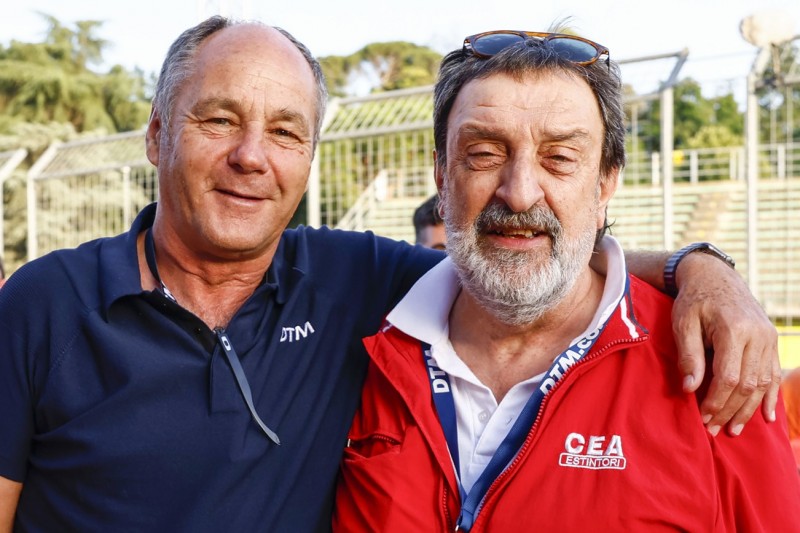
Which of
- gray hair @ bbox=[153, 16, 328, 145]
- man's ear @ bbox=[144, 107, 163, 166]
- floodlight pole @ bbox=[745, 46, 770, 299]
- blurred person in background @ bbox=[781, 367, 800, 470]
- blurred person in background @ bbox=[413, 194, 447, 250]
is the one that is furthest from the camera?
floodlight pole @ bbox=[745, 46, 770, 299]

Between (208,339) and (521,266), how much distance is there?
90cm

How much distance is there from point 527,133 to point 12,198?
1671cm

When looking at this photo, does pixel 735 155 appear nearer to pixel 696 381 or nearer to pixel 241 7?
pixel 241 7

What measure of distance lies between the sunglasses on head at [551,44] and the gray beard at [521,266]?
1.50 ft

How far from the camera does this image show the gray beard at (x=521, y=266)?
7.73ft

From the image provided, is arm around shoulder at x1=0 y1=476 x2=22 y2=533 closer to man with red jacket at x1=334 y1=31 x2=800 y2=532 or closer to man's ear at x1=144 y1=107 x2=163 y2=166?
man with red jacket at x1=334 y1=31 x2=800 y2=532

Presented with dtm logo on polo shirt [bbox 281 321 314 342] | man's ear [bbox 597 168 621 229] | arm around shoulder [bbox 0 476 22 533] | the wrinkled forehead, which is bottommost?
arm around shoulder [bbox 0 476 22 533]

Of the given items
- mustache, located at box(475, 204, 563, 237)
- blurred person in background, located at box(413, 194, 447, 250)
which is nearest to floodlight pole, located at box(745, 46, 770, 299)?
blurred person in background, located at box(413, 194, 447, 250)

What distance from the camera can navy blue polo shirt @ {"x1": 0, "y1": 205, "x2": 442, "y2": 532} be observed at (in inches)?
87.1

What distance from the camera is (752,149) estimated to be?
598 centimetres

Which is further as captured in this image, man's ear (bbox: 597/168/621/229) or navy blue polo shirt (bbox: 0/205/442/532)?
man's ear (bbox: 597/168/621/229)

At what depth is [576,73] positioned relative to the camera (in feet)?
7.89

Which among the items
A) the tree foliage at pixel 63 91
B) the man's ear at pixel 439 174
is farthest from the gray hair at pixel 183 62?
the tree foliage at pixel 63 91

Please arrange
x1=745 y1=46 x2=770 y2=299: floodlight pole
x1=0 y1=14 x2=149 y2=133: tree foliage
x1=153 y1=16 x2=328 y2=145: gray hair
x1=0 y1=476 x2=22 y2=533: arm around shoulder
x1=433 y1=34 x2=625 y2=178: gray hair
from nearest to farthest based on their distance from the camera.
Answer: x1=0 y1=476 x2=22 y2=533: arm around shoulder < x1=433 y1=34 x2=625 y2=178: gray hair < x1=153 y1=16 x2=328 y2=145: gray hair < x1=745 y1=46 x2=770 y2=299: floodlight pole < x1=0 y1=14 x2=149 y2=133: tree foliage
